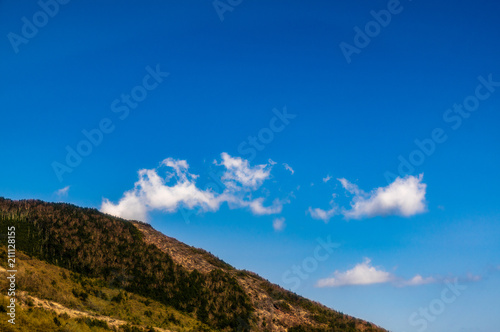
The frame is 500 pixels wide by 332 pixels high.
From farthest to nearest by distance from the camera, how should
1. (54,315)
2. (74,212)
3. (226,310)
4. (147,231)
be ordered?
(147,231)
(74,212)
(226,310)
(54,315)

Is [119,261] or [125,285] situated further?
[119,261]

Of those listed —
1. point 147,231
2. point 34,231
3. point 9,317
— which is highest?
point 147,231

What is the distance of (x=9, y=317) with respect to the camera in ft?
72.2

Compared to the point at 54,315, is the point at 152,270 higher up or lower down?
higher up

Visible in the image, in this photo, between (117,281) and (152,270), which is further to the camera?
(152,270)

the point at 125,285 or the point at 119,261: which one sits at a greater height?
the point at 119,261

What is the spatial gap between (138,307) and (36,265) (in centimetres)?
1167

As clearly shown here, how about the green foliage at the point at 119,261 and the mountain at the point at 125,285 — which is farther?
the green foliage at the point at 119,261

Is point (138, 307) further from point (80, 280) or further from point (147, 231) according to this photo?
point (147, 231)

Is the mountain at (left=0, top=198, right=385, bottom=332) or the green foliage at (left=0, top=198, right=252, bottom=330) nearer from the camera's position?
the mountain at (left=0, top=198, right=385, bottom=332)

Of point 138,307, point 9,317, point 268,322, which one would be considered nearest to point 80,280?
point 138,307

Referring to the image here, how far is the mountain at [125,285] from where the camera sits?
2981 centimetres

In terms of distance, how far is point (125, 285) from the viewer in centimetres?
4197

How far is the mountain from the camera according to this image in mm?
29812
